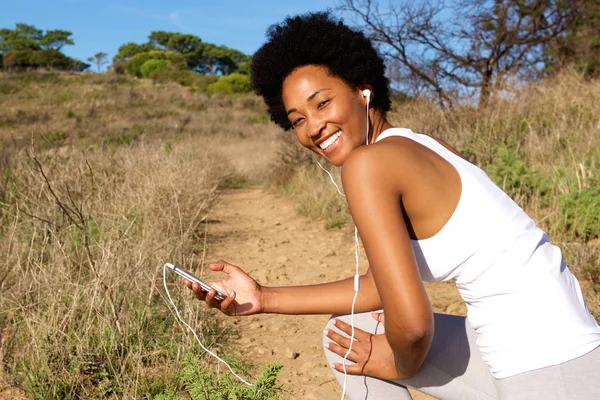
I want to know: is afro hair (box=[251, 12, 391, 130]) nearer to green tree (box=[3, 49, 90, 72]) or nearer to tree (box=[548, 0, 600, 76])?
tree (box=[548, 0, 600, 76])

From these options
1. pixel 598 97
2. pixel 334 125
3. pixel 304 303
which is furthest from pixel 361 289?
pixel 598 97

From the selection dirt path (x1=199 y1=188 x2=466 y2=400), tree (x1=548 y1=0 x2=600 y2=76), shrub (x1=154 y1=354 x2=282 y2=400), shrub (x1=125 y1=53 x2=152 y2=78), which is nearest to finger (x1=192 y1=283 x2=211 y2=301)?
shrub (x1=154 y1=354 x2=282 y2=400)

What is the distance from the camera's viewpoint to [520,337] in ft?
4.43

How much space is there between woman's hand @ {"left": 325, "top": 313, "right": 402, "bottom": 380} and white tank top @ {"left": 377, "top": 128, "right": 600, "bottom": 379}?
310mm

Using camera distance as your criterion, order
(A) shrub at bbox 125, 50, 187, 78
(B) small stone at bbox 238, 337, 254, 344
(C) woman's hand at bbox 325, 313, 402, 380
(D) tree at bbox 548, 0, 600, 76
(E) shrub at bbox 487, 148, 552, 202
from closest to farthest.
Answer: (C) woman's hand at bbox 325, 313, 402, 380
(B) small stone at bbox 238, 337, 254, 344
(E) shrub at bbox 487, 148, 552, 202
(D) tree at bbox 548, 0, 600, 76
(A) shrub at bbox 125, 50, 187, 78

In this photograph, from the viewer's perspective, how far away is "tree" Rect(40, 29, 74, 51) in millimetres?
54375

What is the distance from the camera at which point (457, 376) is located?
5.29 feet

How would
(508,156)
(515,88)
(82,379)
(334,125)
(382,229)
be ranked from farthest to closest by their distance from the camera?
(515,88)
(508,156)
(82,379)
(334,125)
(382,229)

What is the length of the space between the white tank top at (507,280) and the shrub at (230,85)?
1350 inches

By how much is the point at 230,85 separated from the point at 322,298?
3551 cm

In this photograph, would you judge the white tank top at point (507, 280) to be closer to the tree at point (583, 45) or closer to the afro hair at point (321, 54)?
the afro hair at point (321, 54)

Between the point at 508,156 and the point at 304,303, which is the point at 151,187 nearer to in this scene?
the point at 508,156

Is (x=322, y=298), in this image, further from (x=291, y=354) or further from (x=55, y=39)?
(x=55, y=39)

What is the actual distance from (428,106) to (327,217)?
2.92 m
